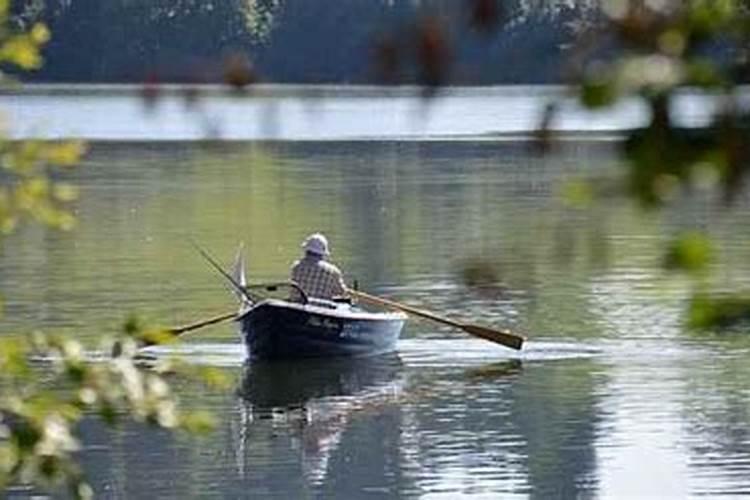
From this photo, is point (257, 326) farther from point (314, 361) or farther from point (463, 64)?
point (463, 64)

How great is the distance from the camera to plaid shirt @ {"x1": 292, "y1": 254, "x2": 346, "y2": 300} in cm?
2116

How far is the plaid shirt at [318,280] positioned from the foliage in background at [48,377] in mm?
17992


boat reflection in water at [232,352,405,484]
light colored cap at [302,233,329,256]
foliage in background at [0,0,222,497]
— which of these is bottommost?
boat reflection in water at [232,352,405,484]

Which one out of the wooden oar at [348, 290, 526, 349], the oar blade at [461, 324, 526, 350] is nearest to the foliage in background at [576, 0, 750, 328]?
the wooden oar at [348, 290, 526, 349]

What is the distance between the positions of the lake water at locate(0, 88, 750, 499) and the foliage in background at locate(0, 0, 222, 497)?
75 mm

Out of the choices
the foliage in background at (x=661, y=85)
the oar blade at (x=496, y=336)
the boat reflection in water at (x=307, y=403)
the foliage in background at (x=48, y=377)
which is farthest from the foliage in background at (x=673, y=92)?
the oar blade at (x=496, y=336)

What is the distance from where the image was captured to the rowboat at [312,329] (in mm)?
21141

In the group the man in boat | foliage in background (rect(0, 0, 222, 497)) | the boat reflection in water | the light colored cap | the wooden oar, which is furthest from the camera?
the wooden oar

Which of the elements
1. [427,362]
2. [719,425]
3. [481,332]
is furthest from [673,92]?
[427,362]

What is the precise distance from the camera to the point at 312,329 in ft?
70.2

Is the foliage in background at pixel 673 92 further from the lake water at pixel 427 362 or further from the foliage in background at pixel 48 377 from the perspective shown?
the foliage in background at pixel 48 377

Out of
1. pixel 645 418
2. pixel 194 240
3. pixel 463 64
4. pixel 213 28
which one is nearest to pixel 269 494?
pixel 645 418

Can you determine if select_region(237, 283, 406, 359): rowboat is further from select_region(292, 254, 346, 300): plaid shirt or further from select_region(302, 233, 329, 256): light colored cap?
select_region(302, 233, 329, 256): light colored cap

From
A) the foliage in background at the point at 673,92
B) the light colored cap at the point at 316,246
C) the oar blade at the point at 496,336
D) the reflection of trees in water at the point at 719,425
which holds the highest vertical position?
the foliage in background at the point at 673,92
